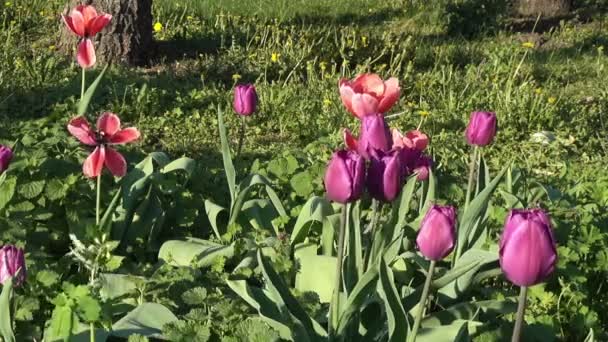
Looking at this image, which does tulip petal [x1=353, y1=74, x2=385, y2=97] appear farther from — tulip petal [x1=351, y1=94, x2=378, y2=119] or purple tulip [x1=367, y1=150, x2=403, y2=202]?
purple tulip [x1=367, y1=150, x2=403, y2=202]

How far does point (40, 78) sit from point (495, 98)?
8.70ft

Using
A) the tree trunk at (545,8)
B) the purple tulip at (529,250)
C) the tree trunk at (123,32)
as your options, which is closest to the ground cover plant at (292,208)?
the purple tulip at (529,250)

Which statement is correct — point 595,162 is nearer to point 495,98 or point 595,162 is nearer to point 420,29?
point 495,98

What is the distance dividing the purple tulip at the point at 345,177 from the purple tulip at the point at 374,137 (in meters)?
0.22

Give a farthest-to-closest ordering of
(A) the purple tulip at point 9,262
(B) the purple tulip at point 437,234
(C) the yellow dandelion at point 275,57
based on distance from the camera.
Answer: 1. (C) the yellow dandelion at point 275,57
2. (A) the purple tulip at point 9,262
3. (B) the purple tulip at point 437,234

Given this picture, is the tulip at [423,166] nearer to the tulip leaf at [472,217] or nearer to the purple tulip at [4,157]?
the tulip leaf at [472,217]

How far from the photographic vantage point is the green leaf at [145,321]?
2.20 m

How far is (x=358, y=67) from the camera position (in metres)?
6.02

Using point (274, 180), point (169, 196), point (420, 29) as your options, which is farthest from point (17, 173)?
point (420, 29)

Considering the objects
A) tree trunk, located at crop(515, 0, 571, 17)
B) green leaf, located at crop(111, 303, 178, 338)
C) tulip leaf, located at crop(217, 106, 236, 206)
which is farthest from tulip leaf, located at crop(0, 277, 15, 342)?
tree trunk, located at crop(515, 0, 571, 17)

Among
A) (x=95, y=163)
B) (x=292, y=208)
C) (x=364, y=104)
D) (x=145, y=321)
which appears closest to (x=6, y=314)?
Result: (x=145, y=321)

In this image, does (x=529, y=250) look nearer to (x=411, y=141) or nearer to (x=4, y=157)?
(x=411, y=141)

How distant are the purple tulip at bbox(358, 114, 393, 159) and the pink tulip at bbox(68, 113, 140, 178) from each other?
2.54 ft

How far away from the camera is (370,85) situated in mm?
2426
